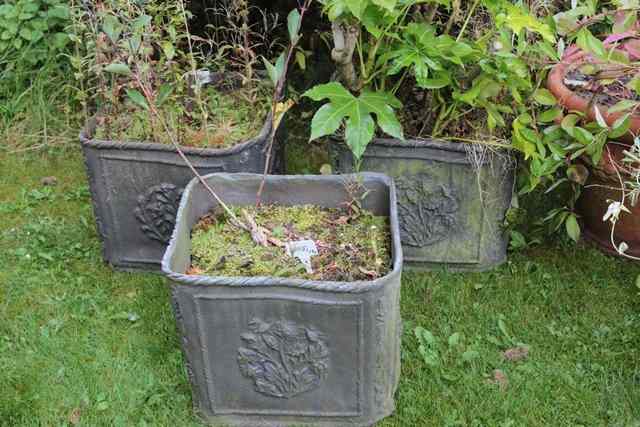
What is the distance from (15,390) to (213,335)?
0.80 m

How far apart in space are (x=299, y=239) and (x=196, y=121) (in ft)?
2.75

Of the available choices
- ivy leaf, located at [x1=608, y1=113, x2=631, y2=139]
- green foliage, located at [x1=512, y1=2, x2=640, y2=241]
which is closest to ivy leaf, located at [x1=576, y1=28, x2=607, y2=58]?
green foliage, located at [x1=512, y1=2, x2=640, y2=241]

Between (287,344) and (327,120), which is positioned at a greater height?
(327,120)

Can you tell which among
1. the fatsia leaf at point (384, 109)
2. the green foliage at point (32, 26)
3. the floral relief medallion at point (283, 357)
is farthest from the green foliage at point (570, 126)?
the green foliage at point (32, 26)

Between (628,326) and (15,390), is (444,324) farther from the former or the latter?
(15,390)

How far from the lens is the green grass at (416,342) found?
2.41 metres

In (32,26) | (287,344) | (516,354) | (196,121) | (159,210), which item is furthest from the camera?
(32,26)

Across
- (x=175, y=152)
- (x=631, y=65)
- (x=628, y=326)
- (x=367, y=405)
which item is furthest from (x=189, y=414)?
(x=631, y=65)

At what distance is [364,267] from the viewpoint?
7.50ft

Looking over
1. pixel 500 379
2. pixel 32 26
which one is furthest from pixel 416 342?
pixel 32 26

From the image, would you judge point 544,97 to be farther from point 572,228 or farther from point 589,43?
point 572,228

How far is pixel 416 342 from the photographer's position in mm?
2686

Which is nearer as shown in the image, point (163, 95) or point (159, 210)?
point (163, 95)

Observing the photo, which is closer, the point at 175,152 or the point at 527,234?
the point at 175,152
